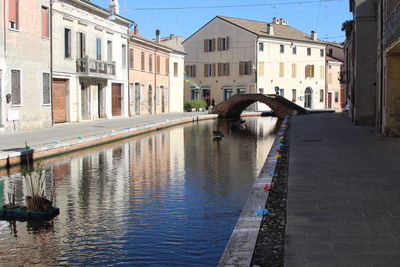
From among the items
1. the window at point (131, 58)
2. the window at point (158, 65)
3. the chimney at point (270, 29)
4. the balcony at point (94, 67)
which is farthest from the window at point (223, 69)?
the balcony at point (94, 67)

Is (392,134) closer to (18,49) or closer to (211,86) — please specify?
(18,49)

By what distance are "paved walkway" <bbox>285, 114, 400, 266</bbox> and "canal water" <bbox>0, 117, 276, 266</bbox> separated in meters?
1.14

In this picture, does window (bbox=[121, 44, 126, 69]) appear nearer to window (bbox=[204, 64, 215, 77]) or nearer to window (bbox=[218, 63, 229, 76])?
window (bbox=[218, 63, 229, 76])

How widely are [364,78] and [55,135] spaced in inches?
A: 586

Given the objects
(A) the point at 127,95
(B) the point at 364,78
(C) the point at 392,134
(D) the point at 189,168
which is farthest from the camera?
(A) the point at 127,95

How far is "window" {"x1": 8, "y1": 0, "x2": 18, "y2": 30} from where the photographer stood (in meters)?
22.4

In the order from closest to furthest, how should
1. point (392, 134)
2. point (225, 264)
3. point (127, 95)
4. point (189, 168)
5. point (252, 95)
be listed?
point (225, 264)
point (189, 168)
point (392, 134)
point (127, 95)
point (252, 95)

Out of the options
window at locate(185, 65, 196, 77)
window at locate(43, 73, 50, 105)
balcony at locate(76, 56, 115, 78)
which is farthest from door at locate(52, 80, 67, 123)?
window at locate(185, 65, 196, 77)

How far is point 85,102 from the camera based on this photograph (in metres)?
32.3

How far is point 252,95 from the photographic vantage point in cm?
4706

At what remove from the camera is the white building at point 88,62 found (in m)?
28.4

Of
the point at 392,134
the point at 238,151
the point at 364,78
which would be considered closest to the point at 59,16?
the point at 238,151

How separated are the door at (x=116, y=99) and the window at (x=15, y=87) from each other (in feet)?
44.5

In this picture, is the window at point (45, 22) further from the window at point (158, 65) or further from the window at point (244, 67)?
the window at point (244, 67)
